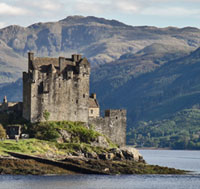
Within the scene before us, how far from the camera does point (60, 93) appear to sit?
130m

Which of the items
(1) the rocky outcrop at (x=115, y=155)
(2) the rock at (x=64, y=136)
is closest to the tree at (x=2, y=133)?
(2) the rock at (x=64, y=136)

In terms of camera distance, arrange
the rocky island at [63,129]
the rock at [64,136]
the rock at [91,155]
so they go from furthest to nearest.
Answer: the rock at [64,136]
the rock at [91,155]
the rocky island at [63,129]

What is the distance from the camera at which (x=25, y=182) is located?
3944 inches

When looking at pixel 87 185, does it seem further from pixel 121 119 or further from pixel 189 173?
pixel 121 119

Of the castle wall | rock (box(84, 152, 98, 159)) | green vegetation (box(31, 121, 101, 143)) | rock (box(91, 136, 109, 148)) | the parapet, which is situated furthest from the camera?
the parapet

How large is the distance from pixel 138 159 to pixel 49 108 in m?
19.6

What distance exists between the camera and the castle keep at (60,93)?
418ft

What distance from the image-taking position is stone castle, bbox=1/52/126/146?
5020 inches

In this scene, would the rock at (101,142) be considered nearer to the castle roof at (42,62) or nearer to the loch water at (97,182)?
the castle roof at (42,62)

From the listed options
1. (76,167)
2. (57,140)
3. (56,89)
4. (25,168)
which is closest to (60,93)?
(56,89)

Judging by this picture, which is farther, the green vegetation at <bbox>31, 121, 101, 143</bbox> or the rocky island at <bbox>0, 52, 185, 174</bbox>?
the green vegetation at <bbox>31, 121, 101, 143</bbox>

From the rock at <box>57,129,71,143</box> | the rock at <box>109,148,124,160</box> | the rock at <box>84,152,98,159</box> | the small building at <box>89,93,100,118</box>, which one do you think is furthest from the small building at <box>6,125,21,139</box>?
the small building at <box>89,93,100,118</box>

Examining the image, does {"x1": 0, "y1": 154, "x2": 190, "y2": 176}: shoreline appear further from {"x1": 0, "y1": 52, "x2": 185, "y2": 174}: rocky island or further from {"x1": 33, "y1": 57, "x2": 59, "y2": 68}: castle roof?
{"x1": 33, "y1": 57, "x2": 59, "y2": 68}: castle roof

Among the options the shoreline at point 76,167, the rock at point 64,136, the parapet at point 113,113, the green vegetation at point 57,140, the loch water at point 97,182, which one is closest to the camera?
the loch water at point 97,182
